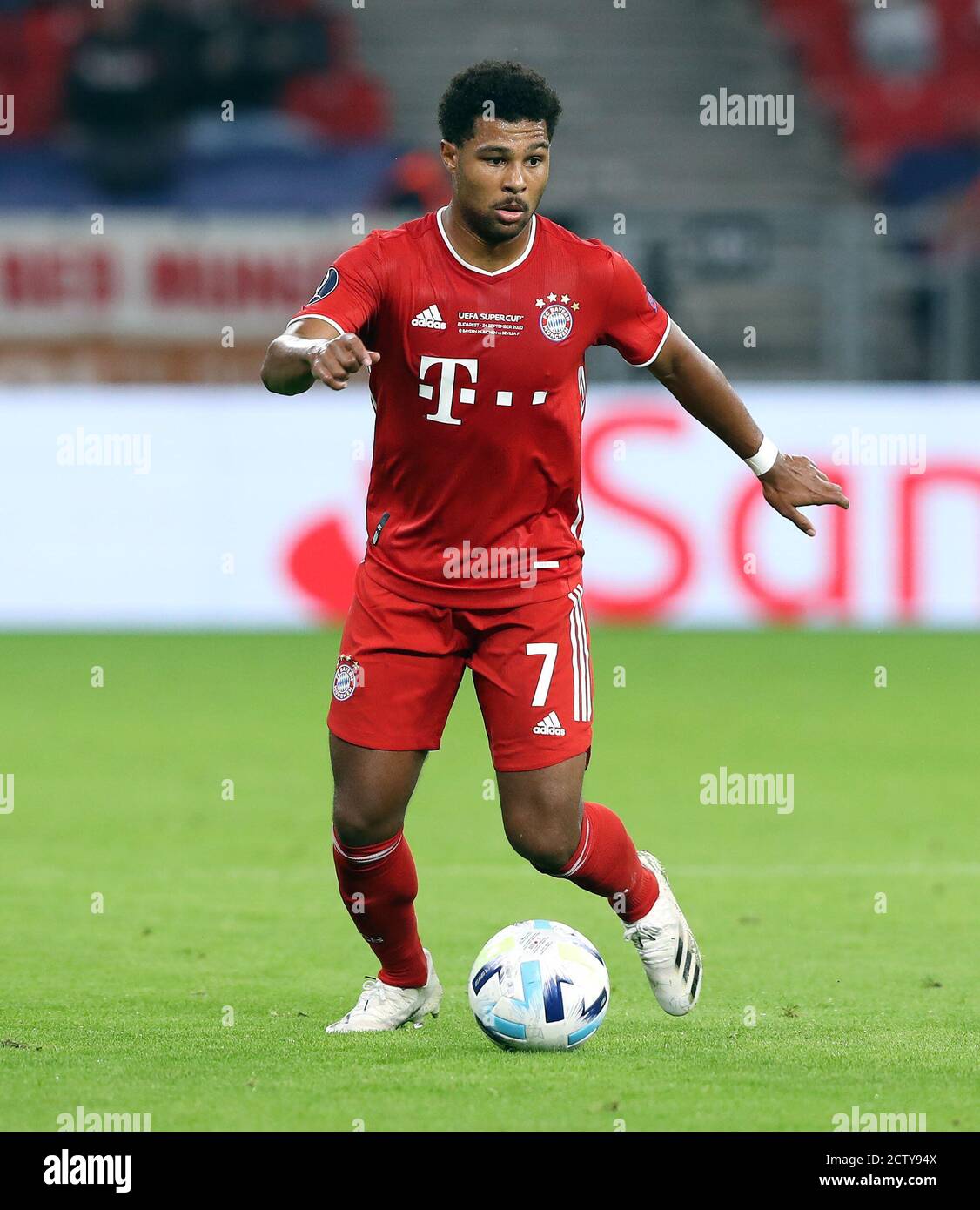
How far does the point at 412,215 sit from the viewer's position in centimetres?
1688

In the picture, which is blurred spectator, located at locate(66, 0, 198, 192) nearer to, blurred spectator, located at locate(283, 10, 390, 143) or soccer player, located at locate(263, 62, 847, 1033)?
blurred spectator, located at locate(283, 10, 390, 143)

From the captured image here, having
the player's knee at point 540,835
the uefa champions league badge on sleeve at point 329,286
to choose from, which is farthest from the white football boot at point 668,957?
the uefa champions league badge on sleeve at point 329,286

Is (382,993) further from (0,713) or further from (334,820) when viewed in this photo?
(0,713)

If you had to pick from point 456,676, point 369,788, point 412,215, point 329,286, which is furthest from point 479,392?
point 412,215

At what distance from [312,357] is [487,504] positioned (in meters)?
0.76

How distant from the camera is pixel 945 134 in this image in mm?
21359

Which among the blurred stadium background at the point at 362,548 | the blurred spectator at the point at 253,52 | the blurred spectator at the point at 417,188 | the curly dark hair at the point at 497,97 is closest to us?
the curly dark hair at the point at 497,97

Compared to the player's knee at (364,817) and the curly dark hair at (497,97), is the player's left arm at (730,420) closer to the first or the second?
the curly dark hair at (497,97)

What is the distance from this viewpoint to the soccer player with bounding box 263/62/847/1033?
16.5 ft

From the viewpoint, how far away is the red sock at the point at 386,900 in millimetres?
5301

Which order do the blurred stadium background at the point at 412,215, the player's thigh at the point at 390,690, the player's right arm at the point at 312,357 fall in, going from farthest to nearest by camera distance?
the blurred stadium background at the point at 412,215 < the player's thigh at the point at 390,690 < the player's right arm at the point at 312,357

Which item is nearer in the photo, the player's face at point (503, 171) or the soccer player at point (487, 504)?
the player's face at point (503, 171)

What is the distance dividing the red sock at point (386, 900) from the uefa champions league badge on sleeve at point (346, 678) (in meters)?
0.37

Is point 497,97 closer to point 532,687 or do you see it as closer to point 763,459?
point 763,459
